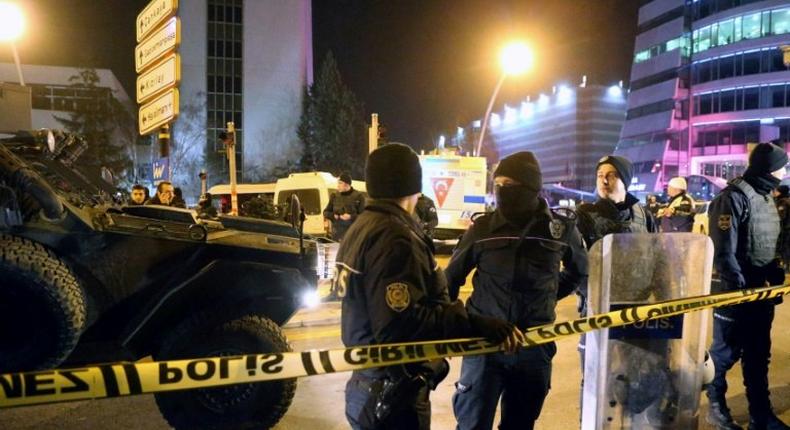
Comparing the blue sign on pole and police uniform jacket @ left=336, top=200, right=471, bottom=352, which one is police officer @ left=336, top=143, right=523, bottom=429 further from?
the blue sign on pole

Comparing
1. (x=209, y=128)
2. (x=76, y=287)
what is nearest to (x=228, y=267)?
(x=76, y=287)

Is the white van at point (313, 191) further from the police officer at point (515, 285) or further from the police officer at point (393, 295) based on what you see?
the police officer at point (393, 295)

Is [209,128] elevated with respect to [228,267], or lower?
elevated

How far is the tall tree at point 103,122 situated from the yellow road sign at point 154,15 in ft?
129

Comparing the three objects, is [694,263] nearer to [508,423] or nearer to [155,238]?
[508,423]

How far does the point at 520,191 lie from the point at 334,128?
174 ft

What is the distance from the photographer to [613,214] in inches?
163

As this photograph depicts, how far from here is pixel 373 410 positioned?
7.58 ft

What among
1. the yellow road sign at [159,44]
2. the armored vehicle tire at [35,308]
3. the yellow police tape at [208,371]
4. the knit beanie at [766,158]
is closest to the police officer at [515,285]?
the yellow police tape at [208,371]

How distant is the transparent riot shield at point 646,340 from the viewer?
3242mm

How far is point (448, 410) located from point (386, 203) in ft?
9.38

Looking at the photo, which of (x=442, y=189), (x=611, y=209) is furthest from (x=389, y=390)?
(x=442, y=189)

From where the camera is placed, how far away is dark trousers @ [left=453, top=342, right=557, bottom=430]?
295cm

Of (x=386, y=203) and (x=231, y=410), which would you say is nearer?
(x=386, y=203)
